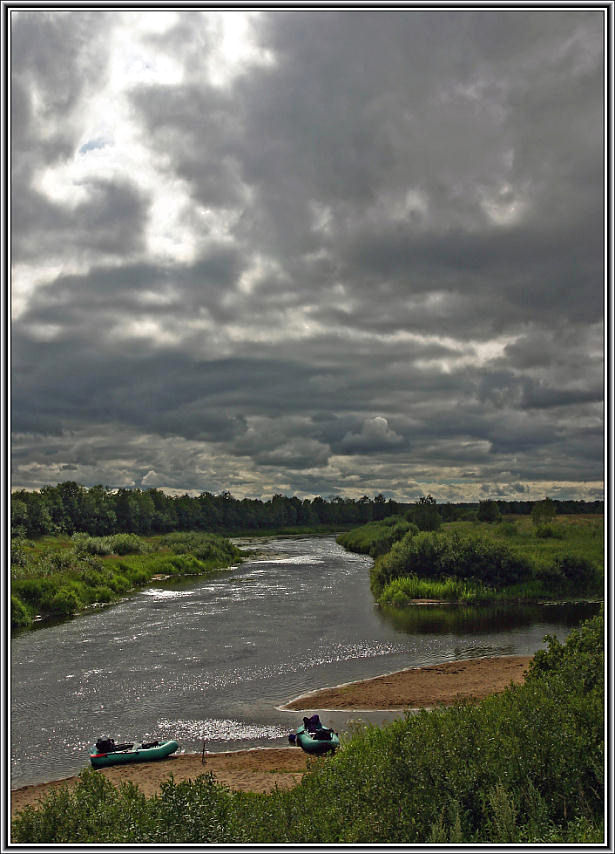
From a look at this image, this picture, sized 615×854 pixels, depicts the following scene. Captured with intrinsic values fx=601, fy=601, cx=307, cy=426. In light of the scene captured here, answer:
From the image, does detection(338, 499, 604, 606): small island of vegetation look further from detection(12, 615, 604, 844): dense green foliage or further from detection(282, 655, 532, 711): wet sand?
detection(12, 615, 604, 844): dense green foliage

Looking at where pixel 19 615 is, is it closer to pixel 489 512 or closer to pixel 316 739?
pixel 316 739

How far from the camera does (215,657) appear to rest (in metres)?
32.1

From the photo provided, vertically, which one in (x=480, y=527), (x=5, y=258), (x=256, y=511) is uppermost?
(x=5, y=258)

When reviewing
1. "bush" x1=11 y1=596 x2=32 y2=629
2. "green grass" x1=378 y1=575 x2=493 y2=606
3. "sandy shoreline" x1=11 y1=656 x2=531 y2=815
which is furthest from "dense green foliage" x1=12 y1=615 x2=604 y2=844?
"green grass" x1=378 y1=575 x2=493 y2=606

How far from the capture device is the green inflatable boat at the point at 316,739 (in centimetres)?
1944

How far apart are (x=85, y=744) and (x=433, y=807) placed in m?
15.7

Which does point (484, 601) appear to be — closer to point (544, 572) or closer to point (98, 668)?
point (544, 572)

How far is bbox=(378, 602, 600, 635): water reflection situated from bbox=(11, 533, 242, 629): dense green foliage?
24425 mm

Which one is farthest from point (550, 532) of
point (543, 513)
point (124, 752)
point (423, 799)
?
point (423, 799)

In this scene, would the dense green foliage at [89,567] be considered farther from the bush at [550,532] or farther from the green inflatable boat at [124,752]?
the bush at [550,532]

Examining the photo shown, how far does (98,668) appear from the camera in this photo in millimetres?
29875

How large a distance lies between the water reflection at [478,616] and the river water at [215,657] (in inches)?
5.7

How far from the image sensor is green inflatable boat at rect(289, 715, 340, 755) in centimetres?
1944

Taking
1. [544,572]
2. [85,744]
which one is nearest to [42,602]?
[85,744]
